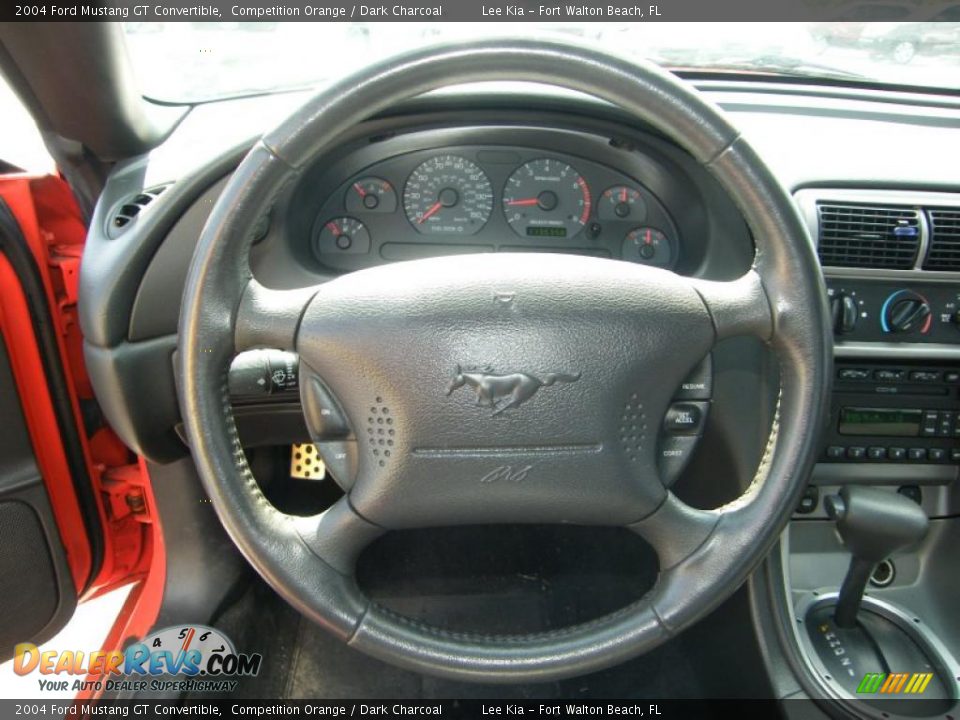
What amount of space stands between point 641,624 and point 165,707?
1.07 m

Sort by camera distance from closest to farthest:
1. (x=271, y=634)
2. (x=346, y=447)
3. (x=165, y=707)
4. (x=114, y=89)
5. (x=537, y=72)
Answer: (x=537, y=72)
(x=346, y=447)
(x=114, y=89)
(x=165, y=707)
(x=271, y=634)

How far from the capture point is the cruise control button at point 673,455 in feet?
3.33

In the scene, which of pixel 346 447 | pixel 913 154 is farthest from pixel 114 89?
pixel 913 154

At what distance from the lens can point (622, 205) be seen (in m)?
1.41

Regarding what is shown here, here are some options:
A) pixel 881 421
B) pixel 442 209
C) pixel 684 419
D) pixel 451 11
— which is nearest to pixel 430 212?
pixel 442 209

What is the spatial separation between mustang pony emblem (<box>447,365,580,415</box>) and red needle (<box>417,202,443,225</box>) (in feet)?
1.86

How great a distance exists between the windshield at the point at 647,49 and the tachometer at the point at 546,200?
28 centimetres

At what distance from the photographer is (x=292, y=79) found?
1597 millimetres

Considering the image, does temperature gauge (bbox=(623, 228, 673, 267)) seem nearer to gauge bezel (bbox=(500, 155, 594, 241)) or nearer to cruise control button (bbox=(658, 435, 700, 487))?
gauge bezel (bbox=(500, 155, 594, 241))

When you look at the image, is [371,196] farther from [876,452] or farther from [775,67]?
[876,452]

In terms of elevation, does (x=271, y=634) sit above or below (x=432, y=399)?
below

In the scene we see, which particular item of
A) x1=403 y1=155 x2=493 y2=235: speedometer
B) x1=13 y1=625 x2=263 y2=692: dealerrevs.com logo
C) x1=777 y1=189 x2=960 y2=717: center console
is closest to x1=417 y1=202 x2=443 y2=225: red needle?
x1=403 y1=155 x2=493 y2=235: speedometer

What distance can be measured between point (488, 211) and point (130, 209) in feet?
2.05

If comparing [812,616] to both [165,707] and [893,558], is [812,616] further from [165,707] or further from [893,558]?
[165,707]
